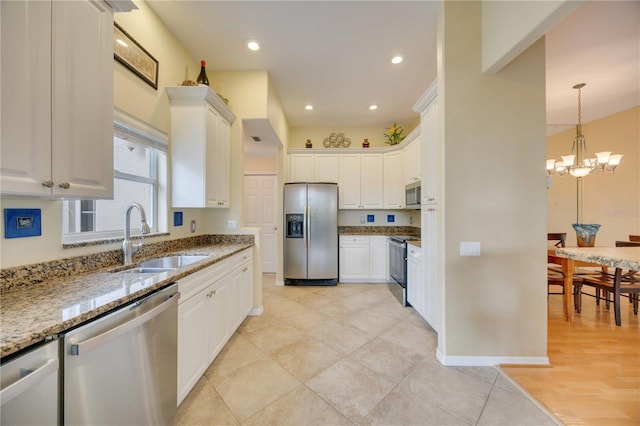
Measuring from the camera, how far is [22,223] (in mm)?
1205

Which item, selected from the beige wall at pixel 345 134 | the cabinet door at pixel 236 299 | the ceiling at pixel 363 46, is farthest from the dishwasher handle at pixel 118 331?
the beige wall at pixel 345 134

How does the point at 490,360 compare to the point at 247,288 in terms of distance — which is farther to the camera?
the point at 247,288

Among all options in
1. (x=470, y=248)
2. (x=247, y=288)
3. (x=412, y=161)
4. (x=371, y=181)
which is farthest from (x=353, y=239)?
(x=470, y=248)

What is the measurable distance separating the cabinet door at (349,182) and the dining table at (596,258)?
109 inches

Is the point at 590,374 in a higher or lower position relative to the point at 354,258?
lower

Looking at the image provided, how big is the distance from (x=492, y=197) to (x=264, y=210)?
164 inches

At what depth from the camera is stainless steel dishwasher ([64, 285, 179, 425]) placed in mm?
877

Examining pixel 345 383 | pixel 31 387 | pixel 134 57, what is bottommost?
pixel 345 383

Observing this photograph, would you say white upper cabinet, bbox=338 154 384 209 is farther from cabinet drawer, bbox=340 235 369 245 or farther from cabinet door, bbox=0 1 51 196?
cabinet door, bbox=0 1 51 196

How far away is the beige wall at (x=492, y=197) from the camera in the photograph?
1968 millimetres

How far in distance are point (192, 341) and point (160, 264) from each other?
0.76 meters

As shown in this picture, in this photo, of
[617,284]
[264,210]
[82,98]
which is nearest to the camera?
[82,98]

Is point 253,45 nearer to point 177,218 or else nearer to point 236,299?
Result: point 177,218

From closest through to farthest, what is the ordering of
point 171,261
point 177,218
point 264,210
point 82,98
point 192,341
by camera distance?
point 82,98, point 192,341, point 171,261, point 177,218, point 264,210
